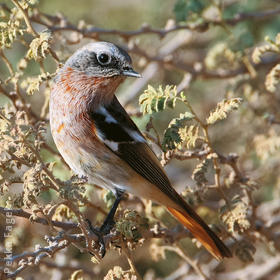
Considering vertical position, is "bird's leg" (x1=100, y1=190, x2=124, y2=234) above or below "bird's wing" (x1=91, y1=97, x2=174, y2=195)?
below

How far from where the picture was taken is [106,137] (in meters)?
3.51

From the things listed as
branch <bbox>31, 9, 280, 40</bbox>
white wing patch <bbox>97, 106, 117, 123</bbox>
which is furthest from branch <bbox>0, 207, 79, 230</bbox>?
branch <bbox>31, 9, 280, 40</bbox>

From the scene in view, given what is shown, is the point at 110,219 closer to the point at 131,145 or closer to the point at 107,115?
the point at 131,145

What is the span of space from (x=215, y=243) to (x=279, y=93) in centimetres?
239

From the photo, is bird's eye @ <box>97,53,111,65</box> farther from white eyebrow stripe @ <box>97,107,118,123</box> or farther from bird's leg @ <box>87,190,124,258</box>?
bird's leg @ <box>87,190,124,258</box>

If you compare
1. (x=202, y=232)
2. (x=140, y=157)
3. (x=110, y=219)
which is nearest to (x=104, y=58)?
(x=140, y=157)

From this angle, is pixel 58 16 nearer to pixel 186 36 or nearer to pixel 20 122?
pixel 186 36

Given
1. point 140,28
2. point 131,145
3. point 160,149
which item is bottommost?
point 160,149

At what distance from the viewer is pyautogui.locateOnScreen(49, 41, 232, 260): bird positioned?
3.46 m

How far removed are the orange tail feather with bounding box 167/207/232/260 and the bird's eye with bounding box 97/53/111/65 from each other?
1.07 m

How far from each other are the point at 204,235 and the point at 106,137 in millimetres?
868

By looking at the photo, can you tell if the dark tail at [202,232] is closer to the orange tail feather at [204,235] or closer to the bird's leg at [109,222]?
the orange tail feather at [204,235]

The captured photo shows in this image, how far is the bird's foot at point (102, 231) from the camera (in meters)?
3.18

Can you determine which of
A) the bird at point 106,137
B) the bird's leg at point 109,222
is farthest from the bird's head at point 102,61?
the bird's leg at point 109,222
